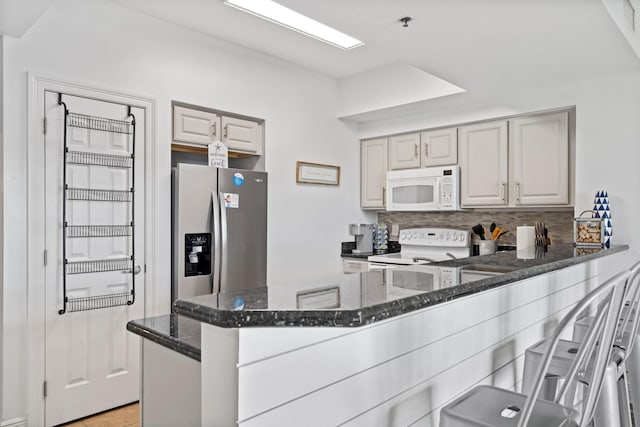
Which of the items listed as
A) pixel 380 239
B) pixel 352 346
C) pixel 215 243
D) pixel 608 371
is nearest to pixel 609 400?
pixel 608 371

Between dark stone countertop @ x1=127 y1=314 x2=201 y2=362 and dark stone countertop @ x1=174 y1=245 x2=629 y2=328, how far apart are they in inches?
8.1

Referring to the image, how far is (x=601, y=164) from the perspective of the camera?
9.95ft

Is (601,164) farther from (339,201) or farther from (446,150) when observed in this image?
(339,201)

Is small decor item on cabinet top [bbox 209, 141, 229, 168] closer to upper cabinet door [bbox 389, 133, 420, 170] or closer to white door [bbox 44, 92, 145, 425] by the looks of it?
white door [bbox 44, 92, 145, 425]

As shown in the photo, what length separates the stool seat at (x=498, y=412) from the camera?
1106 millimetres

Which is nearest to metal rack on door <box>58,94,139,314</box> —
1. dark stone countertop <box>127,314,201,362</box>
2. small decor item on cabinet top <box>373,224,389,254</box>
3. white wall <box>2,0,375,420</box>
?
A: white wall <box>2,0,375,420</box>

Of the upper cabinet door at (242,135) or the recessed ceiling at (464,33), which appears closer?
the recessed ceiling at (464,33)

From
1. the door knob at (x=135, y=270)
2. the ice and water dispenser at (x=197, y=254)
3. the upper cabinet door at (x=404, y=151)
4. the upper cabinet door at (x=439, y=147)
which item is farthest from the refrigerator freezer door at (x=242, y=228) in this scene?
the upper cabinet door at (x=439, y=147)

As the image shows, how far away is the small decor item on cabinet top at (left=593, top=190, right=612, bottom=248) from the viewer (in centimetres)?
289

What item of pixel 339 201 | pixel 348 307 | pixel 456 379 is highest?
pixel 339 201

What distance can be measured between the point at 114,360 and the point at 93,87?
5.71ft

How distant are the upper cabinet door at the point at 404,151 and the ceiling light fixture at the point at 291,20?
110 cm

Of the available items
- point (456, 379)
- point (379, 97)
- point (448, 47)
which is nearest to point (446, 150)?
point (379, 97)

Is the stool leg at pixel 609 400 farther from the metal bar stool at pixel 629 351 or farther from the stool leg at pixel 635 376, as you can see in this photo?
the stool leg at pixel 635 376
